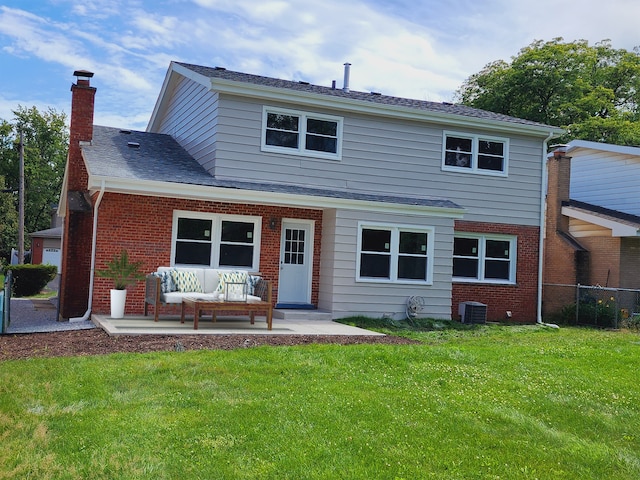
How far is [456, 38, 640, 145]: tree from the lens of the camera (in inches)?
1277

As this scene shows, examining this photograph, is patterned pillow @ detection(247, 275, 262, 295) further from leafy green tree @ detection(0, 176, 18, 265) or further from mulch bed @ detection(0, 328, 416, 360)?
leafy green tree @ detection(0, 176, 18, 265)

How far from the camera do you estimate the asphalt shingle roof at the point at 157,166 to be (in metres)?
13.0

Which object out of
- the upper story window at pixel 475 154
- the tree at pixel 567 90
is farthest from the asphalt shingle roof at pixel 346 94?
the tree at pixel 567 90

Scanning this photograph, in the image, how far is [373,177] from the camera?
1576 cm

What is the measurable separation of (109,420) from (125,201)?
8.00m

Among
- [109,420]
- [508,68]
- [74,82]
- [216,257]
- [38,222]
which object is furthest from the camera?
[38,222]

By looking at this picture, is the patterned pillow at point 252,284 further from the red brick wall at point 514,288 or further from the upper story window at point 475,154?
the upper story window at point 475,154

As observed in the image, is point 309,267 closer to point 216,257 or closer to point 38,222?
point 216,257

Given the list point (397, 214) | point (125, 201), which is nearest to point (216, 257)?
point (125, 201)

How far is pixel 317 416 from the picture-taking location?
577 cm

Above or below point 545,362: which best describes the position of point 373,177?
above

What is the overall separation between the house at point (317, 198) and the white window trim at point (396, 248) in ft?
0.09

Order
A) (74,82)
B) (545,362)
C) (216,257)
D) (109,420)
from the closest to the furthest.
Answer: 1. (109,420)
2. (545,362)
3. (216,257)
4. (74,82)

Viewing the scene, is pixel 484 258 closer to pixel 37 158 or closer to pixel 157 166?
pixel 157 166
